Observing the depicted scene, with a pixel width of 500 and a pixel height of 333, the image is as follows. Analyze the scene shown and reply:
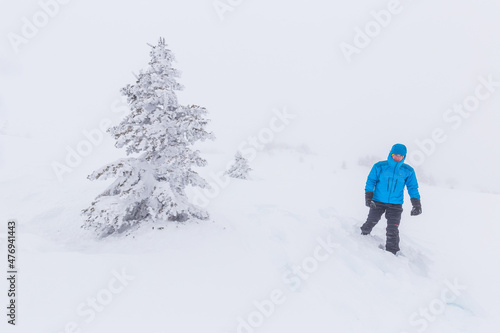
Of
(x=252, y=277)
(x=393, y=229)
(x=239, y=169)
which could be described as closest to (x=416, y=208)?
(x=393, y=229)

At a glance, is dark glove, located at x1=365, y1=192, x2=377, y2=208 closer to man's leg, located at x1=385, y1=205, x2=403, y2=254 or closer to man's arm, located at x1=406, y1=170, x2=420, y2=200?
man's leg, located at x1=385, y1=205, x2=403, y2=254

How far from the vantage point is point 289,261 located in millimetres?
5578

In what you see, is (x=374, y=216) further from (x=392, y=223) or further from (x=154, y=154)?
(x=154, y=154)

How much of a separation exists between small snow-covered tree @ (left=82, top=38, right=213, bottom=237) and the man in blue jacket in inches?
179

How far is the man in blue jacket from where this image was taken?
6484 millimetres

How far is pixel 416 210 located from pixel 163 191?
6.28 meters

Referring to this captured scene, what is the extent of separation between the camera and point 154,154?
21.3 feet

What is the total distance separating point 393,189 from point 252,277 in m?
4.39

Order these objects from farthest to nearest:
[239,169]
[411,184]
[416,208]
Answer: [239,169]
[411,184]
[416,208]

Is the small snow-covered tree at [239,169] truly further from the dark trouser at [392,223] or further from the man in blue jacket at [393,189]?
the dark trouser at [392,223]

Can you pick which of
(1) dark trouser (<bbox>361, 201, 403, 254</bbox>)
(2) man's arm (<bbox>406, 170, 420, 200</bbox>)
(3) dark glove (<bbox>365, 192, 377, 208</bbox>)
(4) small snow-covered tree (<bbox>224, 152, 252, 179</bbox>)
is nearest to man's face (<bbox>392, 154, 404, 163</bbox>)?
(2) man's arm (<bbox>406, 170, 420, 200</bbox>)

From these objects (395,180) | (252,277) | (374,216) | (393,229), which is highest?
(395,180)

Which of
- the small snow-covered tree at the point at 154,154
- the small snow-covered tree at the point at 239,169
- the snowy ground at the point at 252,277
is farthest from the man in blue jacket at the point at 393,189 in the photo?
the small snow-covered tree at the point at 239,169

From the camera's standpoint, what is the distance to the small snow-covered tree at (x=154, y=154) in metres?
5.92
